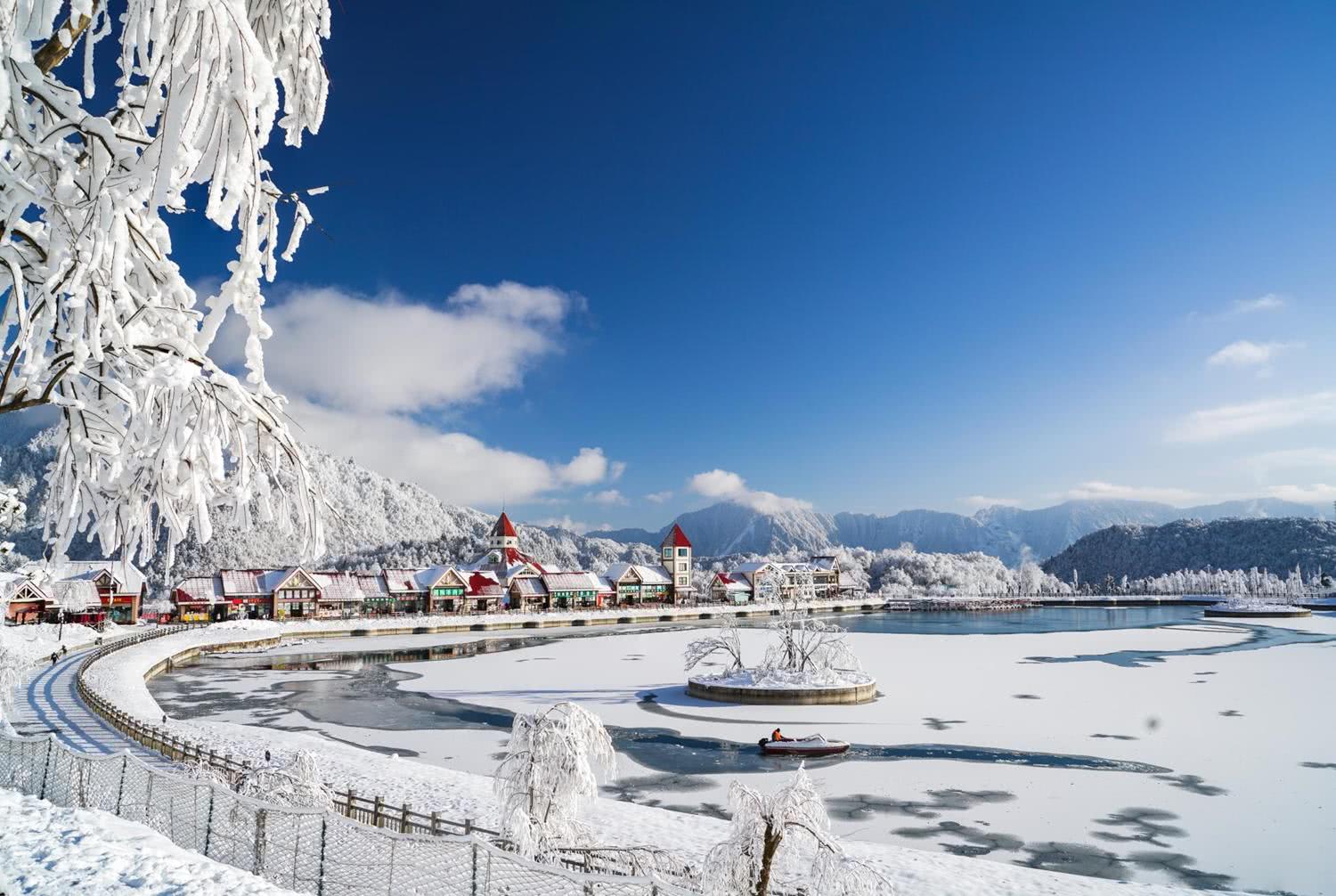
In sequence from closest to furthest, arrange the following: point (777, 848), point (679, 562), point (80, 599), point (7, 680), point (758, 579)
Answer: point (777, 848) < point (7, 680) < point (80, 599) < point (679, 562) < point (758, 579)

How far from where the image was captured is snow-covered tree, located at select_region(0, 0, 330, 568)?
403 cm

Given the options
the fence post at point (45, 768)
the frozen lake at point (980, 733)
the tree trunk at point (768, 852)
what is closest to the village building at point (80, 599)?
the frozen lake at point (980, 733)

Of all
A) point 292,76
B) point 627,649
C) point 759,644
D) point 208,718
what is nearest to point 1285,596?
point 759,644

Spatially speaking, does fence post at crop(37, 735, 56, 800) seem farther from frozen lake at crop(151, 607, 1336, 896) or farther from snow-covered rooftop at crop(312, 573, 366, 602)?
snow-covered rooftop at crop(312, 573, 366, 602)

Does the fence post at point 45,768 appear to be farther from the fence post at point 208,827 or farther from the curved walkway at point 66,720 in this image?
the curved walkway at point 66,720

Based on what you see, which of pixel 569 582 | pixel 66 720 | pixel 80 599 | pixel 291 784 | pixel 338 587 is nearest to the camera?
pixel 291 784

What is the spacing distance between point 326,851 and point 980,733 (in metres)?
25.0

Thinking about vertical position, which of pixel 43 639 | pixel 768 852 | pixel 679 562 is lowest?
pixel 43 639

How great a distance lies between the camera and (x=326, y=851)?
9.53 meters

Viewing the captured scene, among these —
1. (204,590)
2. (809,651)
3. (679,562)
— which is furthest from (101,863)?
(679,562)

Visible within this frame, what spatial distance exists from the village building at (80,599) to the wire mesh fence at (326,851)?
58957 millimetres

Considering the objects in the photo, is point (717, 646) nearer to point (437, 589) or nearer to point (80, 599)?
point (80, 599)

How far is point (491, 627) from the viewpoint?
279 ft

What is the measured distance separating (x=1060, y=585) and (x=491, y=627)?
165711 mm
